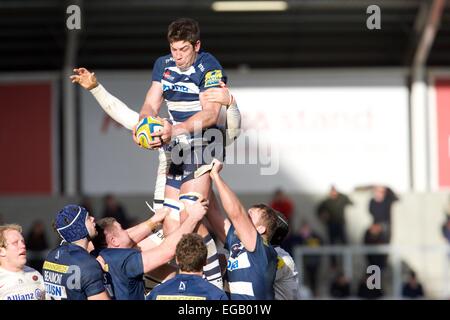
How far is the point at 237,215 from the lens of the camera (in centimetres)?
841

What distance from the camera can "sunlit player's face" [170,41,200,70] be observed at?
9.09 m

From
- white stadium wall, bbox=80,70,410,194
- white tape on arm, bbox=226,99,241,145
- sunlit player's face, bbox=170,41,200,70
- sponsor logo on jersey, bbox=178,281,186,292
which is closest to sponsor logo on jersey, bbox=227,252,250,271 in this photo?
sponsor logo on jersey, bbox=178,281,186,292

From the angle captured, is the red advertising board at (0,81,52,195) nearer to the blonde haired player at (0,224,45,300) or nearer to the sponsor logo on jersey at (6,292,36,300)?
the blonde haired player at (0,224,45,300)

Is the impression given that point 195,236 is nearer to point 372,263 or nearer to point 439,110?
point 372,263

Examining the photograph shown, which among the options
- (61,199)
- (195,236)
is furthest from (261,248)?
(61,199)

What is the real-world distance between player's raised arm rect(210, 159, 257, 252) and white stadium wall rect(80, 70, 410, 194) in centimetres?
1526

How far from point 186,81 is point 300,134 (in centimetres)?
1495

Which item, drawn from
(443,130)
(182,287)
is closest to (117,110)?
(182,287)

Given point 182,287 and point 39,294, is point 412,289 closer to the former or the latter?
point 39,294

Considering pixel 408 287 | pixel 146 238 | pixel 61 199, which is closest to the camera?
pixel 146 238

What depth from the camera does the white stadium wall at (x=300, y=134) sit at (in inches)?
950
